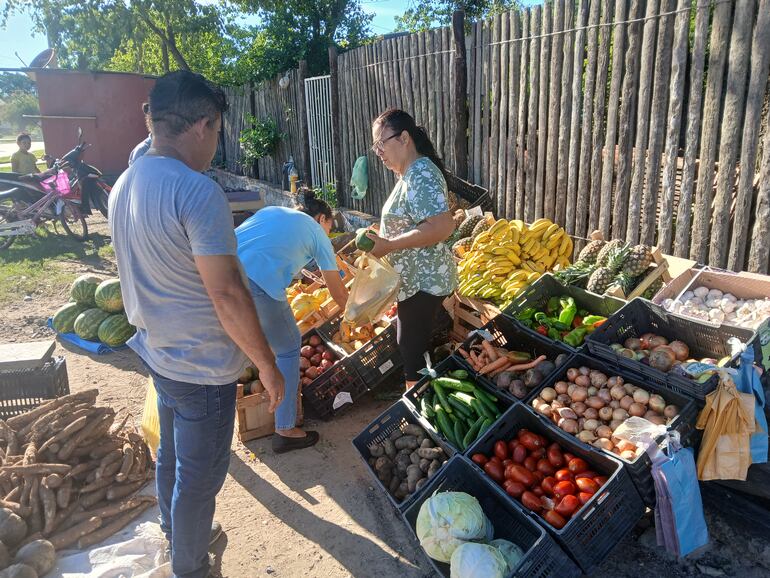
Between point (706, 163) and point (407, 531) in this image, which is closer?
point (407, 531)

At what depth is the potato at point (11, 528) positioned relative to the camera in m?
2.91

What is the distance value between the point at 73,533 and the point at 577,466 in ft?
9.08

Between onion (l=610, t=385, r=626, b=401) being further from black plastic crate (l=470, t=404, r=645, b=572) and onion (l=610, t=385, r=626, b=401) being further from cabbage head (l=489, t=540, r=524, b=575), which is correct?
cabbage head (l=489, t=540, r=524, b=575)

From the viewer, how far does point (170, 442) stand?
2760 millimetres

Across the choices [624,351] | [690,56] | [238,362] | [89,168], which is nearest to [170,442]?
[238,362]

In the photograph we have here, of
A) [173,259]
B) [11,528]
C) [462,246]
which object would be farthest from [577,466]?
[462,246]

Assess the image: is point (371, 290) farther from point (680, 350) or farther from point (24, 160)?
point (24, 160)

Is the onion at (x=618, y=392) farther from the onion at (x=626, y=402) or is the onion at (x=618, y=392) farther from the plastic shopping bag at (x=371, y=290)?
the plastic shopping bag at (x=371, y=290)

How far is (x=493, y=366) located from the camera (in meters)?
3.81

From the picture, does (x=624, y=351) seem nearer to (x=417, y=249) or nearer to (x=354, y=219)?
(x=417, y=249)

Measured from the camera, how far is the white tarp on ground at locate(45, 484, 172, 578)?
2.84m

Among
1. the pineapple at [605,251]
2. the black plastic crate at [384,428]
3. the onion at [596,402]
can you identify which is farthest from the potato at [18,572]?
the pineapple at [605,251]

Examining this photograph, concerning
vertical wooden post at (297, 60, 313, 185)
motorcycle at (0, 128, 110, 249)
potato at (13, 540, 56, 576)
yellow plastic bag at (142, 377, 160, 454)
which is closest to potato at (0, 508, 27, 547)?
potato at (13, 540, 56, 576)

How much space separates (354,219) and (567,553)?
6.76 m
